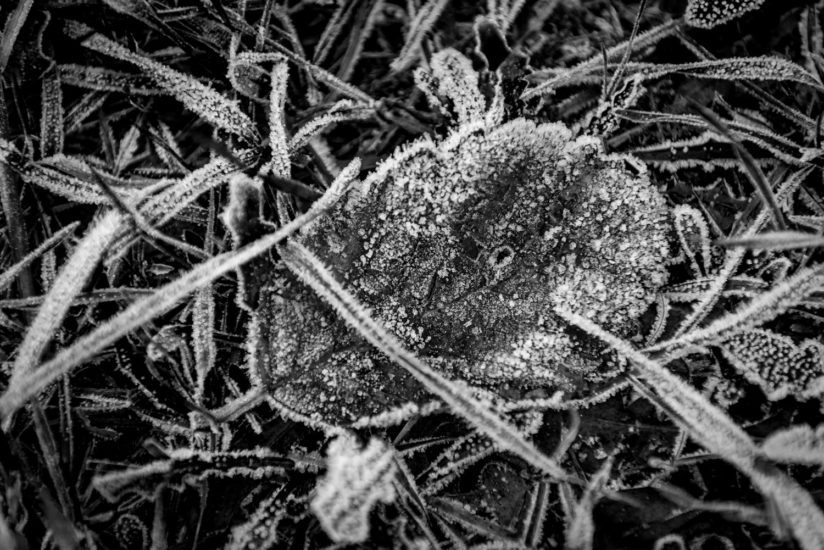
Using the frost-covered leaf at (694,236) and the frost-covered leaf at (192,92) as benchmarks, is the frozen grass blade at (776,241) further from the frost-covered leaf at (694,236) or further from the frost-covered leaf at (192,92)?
the frost-covered leaf at (192,92)

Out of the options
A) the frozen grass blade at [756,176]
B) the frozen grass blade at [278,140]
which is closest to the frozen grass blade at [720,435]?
the frozen grass blade at [756,176]

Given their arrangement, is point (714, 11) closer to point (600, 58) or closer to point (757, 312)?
point (600, 58)

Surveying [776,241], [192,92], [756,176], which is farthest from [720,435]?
[192,92]

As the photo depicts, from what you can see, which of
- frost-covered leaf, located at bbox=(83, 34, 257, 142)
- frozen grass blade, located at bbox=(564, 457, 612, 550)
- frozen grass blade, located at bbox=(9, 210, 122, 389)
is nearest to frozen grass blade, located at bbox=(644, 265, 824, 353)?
frozen grass blade, located at bbox=(564, 457, 612, 550)

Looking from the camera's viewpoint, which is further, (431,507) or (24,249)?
(24,249)

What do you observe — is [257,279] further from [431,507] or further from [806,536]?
[806,536]

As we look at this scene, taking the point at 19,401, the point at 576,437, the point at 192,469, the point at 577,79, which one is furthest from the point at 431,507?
the point at 577,79
